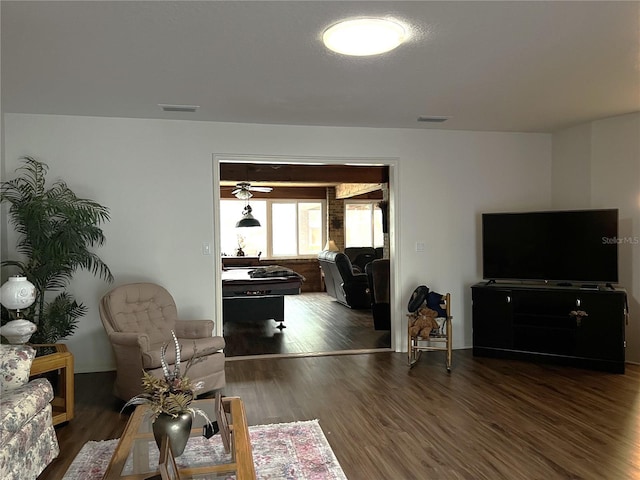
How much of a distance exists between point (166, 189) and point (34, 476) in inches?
113

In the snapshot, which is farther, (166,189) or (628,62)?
(166,189)

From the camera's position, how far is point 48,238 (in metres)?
3.94

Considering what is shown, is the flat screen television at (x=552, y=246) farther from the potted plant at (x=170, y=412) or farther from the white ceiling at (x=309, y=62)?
the potted plant at (x=170, y=412)

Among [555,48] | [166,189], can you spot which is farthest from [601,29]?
[166,189]

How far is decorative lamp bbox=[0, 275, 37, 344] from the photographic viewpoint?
333 cm

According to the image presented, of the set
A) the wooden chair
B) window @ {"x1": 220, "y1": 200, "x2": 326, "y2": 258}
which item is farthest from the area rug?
window @ {"x1": 220, "y1": 200, "x2": 326, "y2": 258}

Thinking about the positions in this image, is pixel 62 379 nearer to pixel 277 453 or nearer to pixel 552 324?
pixel 277 453

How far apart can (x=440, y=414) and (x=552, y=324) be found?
1.95 meters

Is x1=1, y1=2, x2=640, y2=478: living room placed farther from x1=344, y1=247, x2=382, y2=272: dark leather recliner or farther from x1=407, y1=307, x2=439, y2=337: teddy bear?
x1=344, y1=247, x2=382, y2=272: dark leather recliner

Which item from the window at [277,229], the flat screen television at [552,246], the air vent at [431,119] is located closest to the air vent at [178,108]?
the air vent at [431,119]

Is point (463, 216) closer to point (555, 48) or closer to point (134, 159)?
point (555, 48)

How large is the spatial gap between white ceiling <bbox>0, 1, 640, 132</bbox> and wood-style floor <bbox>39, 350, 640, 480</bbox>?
2484mm

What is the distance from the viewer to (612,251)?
455 centimetres

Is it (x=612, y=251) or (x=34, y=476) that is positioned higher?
(x=612, y=251)
